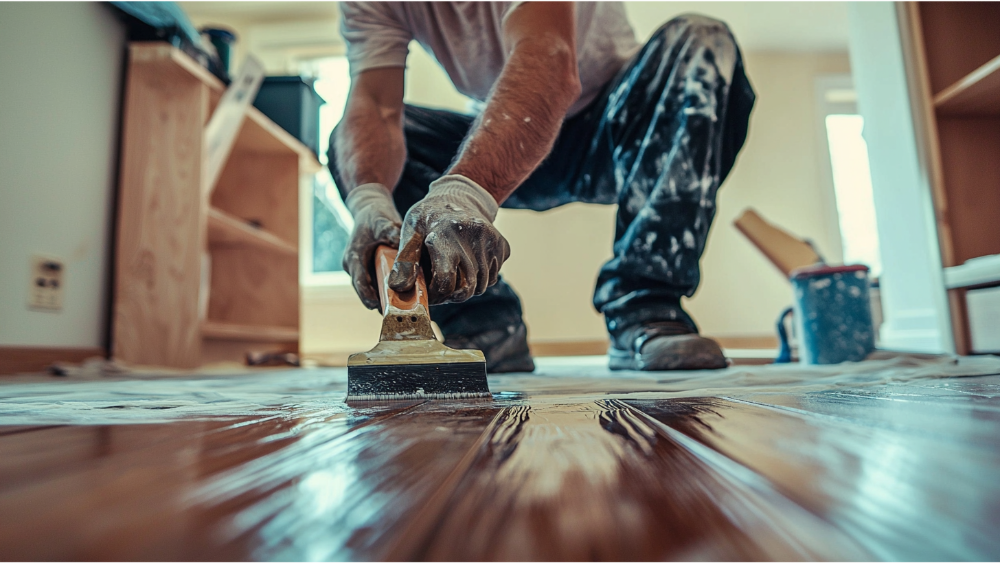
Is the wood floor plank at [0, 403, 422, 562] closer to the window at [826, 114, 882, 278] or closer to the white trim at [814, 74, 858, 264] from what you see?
the white trim at [814, 74, 858, 264]

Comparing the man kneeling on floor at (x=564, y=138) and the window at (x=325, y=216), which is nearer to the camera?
the man kneeling on floor at (x=564, y=138)

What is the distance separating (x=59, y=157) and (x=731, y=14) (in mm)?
3867

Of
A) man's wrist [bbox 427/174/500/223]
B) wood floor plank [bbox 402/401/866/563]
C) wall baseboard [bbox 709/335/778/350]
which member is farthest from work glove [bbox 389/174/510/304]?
wall baseboard [bbox 709/335/778/350]

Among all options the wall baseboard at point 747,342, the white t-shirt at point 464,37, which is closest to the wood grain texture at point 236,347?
the white t-shirt at point 464,37

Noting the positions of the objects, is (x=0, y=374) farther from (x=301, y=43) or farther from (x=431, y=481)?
(x=301, y=43)

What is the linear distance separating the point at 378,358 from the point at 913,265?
1.89m

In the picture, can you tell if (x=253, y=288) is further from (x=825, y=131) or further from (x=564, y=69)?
(x=825, y=131)

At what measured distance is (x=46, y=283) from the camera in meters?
1.73

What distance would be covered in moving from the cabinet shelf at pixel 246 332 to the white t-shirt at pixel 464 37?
1.13 meters

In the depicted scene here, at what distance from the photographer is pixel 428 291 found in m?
0.73

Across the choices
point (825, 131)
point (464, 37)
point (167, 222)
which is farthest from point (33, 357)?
point (825, 131)

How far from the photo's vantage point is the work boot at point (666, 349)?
1.08 m

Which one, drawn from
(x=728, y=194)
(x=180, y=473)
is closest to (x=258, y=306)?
(x=180, y=473)

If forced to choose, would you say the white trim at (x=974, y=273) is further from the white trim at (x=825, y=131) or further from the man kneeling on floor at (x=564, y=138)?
the white trim at (x=825, y=131)
